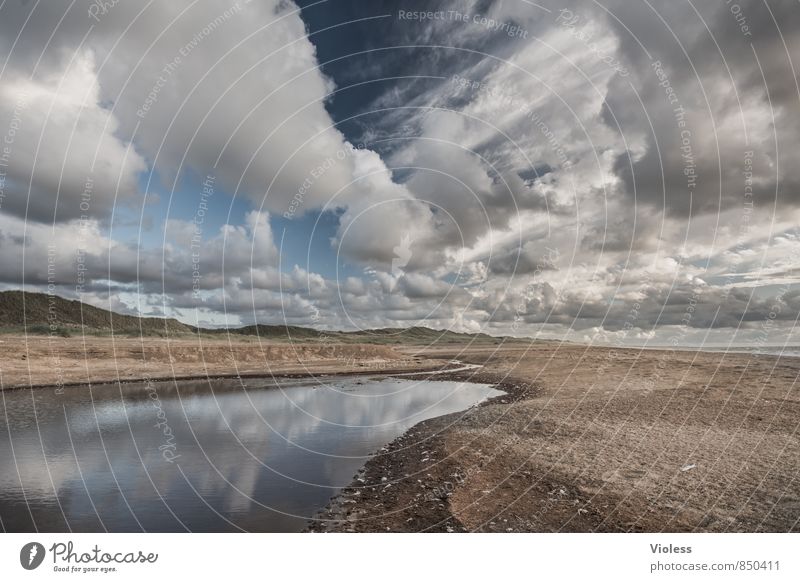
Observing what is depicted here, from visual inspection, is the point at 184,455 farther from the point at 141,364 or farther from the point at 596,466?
the point at 141,364

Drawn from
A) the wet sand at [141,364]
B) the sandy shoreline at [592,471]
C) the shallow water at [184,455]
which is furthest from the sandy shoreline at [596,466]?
the wet sand at [141,364]

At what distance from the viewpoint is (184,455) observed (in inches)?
A: 830

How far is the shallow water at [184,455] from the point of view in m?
13.9

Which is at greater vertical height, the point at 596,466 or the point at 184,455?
the point at 596,466

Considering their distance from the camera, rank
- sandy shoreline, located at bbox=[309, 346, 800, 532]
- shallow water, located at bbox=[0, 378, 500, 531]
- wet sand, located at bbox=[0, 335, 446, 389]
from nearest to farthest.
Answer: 1. sandy shoreline, located at bbox=[309, 346, 800, 532]
2. shallow water, located at bbox=[0, 378, 500, 531]
3. wet sand, located at bbox=[0, 335, 446, 389]

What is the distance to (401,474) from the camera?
698 inches

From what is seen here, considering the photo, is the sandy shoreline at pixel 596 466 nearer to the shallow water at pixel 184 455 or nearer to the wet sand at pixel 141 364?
the shallow water at pixel 184 455

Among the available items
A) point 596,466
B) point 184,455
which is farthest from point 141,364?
point 596,466

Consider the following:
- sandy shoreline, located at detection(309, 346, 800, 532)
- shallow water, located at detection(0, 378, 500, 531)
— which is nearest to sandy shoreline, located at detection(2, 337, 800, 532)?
sandy shoreline, located at detection(309, 346, 800, 532)

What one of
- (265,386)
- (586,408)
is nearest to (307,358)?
(265,386)

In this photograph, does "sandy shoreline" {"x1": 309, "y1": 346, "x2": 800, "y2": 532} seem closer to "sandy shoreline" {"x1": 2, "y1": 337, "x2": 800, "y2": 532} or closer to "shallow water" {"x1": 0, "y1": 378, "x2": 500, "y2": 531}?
"sandy shoreline" {"x1": 2, "y1": 337, "x2": 800, "y2": 532}

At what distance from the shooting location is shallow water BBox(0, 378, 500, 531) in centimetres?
1391
